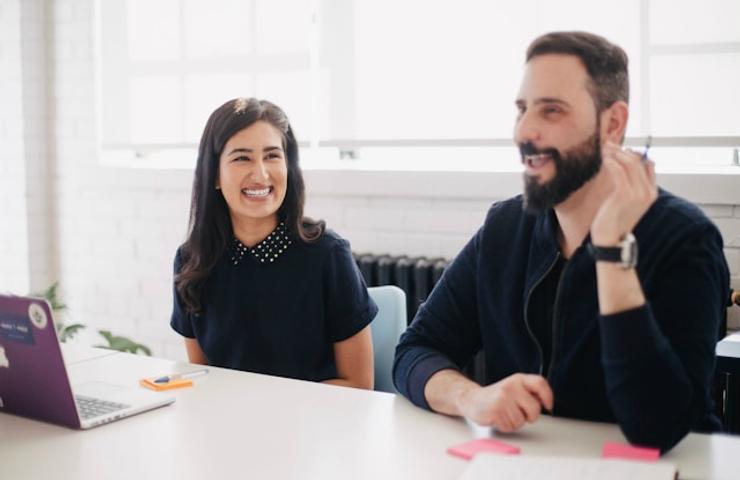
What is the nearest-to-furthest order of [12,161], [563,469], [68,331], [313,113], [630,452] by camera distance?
[563,469] < [630,452] < [313,113] < [68,331] < [12,161]

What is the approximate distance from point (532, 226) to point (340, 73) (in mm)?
1777

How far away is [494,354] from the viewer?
190 centimetres

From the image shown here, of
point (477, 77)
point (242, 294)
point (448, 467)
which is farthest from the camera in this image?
point (477, 77)

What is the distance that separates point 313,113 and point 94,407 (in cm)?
200

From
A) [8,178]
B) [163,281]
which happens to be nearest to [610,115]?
[163,281]

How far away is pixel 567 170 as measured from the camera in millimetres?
1716

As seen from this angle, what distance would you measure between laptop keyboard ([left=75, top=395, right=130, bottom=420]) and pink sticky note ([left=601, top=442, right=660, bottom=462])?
0.87 m

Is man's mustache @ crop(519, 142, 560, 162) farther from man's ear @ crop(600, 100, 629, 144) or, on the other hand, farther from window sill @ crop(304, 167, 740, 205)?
window sill @ crop(304, 167, 740, 205)

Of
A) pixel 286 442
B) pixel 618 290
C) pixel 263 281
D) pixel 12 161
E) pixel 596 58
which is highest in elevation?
pixel 596 58

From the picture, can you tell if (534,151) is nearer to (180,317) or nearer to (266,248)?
(266,248)

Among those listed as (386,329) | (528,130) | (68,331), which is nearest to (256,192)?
(386,329)

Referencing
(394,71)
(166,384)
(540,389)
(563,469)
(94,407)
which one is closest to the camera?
(563,469)

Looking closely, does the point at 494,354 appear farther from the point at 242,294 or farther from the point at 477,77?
the point at 477,77

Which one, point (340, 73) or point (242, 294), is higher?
point (340, 73)
